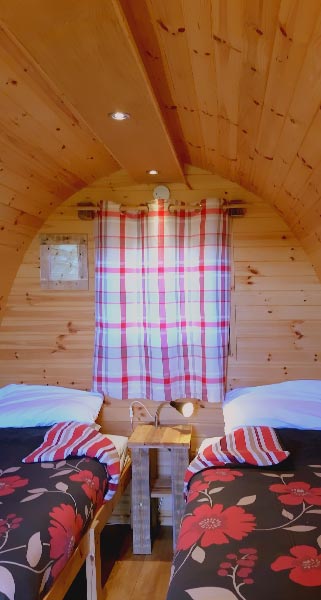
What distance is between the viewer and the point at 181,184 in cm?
311

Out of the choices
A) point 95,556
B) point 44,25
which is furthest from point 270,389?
point 44,25

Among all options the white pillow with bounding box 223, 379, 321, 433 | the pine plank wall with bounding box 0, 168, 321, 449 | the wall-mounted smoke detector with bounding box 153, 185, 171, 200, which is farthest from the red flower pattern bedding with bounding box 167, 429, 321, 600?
the wall-mounted smoke detector with bounding box 153, 185, 171, 200

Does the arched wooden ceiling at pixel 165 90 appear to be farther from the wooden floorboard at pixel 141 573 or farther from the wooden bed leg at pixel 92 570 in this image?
the wooden floorboard at pixel 141 573

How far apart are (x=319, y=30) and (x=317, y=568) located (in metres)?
1.46

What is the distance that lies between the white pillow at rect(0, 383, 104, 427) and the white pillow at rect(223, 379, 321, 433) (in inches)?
33.1

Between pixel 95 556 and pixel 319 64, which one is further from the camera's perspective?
pixel 95 556

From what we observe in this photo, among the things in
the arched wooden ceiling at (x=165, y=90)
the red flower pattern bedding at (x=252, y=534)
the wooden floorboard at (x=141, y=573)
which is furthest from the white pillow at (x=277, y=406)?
the arched wooden ceiling at (x=165, y=90)

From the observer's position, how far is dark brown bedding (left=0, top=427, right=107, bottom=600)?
159 centimetres

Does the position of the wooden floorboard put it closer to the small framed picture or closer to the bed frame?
the bed frame

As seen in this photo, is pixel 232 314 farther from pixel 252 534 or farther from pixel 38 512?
pixel 38 512

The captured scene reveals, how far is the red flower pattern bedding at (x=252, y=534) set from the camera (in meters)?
1.41

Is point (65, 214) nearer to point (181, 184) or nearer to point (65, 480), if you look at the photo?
point (181, 184)

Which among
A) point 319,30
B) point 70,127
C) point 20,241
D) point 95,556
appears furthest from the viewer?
point 20,241

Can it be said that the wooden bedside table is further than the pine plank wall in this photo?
No
